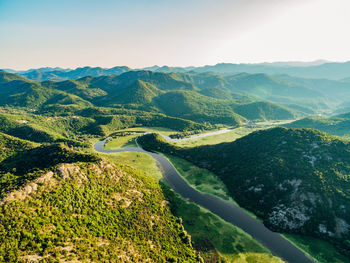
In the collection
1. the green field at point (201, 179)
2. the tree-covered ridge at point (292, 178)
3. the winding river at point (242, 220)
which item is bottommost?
the winding river at point (242, 220)

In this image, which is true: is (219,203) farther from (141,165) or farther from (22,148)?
(22,148)

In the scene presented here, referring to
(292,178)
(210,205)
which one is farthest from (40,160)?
(292,178)

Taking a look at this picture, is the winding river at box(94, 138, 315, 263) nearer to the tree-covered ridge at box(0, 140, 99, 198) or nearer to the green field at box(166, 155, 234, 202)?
the green field at box(166, 155, 234, 202)

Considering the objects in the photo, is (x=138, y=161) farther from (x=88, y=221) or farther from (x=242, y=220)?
(x=242, y=220)

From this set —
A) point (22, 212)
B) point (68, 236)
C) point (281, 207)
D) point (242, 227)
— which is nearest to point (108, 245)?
point (68, 236)

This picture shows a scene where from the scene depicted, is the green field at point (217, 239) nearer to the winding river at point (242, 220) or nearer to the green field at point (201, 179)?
the winding river at point (242, 220)

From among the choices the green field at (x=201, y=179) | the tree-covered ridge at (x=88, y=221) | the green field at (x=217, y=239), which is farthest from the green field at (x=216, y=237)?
the green field at (x=201, y=179)
